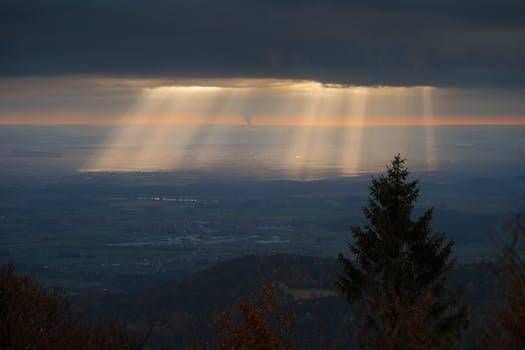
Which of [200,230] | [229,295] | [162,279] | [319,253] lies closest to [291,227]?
[200,230]

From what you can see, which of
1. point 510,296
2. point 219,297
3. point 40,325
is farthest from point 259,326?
point 219,297

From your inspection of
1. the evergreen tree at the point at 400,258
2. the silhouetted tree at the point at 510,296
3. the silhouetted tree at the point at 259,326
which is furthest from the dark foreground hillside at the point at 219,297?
the silhouetted tree at the point at 259,326

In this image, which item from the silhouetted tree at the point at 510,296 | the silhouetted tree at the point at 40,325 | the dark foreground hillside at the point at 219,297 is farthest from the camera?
the dark foreground hillside at the point at 219,297

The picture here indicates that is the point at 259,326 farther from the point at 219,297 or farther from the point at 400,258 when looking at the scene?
the point at 219,297

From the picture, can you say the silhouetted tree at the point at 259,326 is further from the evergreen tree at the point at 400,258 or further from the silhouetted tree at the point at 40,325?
the evergreen tree at the point at 400,258

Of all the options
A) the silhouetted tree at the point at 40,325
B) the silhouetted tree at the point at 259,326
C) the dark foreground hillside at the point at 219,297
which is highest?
the silhouetted tree at the point at 259,326

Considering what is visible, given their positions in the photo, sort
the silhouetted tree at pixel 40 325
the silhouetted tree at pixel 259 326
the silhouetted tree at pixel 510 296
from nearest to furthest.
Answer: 1. the silhouetted tree at pixel 259 326
2. the silhouetted tree at pixel 510 296
3. the silhouetted tree at pixel 40 325
